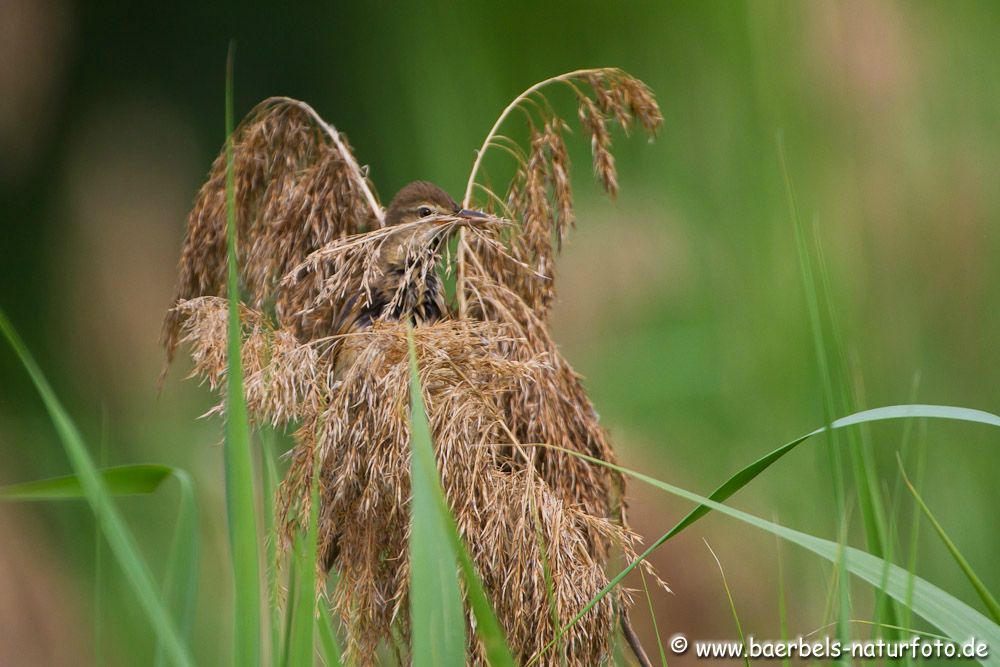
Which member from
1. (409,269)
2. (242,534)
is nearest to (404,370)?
(409,269)

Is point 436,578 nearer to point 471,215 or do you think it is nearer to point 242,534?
point 242,534

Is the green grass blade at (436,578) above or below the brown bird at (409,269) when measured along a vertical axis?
below

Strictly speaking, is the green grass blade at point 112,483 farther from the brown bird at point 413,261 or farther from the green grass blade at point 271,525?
the brown bird at point 413,261

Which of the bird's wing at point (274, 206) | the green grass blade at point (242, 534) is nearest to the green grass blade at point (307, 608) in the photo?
the green grass blade at point (242, 534)

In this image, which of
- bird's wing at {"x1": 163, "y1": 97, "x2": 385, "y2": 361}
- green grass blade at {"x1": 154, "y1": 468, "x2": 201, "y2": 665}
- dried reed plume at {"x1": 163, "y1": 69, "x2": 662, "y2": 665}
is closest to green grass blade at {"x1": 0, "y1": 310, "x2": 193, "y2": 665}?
green grass blade at {"x1": 154, "y1": 468, "x2": 201, "y2": 665}

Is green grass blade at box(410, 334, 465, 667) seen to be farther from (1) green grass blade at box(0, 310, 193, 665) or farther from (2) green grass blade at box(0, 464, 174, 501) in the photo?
(2) green grass blade at box(0, 464, 174, 501)
